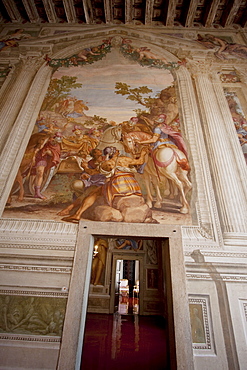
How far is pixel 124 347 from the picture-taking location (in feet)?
15.7

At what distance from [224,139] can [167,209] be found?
2139 millimetres

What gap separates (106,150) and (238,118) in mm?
3210

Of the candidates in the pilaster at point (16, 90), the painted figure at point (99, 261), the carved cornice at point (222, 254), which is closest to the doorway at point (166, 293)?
the carved cornice at point (222, 254)

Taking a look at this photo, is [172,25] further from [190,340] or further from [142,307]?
[142,307]

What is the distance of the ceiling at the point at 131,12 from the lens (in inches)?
282

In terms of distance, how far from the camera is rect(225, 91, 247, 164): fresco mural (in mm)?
4988

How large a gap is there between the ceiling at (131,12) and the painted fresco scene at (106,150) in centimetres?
201

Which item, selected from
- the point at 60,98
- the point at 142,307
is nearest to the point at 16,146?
the point at 60,98

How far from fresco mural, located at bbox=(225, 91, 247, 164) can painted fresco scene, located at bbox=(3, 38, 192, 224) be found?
127 cm

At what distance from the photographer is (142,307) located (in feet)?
30.5

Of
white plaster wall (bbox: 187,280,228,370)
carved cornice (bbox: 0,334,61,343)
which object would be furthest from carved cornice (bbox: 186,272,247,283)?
carved cornice (bbox: 0,334,61,343)

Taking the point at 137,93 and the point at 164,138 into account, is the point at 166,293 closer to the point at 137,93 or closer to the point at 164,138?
the point at 164,138

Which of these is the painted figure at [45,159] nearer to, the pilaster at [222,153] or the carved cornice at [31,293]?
the carved cornice at [31,293]

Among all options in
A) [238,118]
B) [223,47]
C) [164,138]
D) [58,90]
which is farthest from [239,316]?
[223,47]
